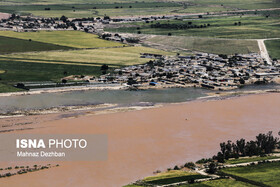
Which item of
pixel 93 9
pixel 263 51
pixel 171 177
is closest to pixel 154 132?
pixel 171 177

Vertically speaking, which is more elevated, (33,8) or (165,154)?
(33,8)

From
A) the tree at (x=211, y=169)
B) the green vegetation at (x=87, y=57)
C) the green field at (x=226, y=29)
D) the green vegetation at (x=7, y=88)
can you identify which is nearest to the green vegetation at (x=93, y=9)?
the green field at (x=226, y=29)

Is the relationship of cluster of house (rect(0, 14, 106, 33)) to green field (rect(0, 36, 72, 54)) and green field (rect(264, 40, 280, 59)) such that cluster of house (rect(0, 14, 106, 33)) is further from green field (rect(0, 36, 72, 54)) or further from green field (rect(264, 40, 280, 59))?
green field (rect(264, 40, 280, 59))

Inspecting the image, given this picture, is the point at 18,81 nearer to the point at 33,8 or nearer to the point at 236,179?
the point at 236,179

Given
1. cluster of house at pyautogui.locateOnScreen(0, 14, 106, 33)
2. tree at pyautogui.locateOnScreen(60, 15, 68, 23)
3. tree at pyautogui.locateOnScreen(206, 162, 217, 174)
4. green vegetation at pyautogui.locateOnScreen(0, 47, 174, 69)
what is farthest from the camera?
→ tree at pyautogui.locateOnScreen(60, 15, 68, 23)

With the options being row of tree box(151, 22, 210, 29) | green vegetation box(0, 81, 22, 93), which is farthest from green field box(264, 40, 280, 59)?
green vegetation box(0, 81, 22, 93)

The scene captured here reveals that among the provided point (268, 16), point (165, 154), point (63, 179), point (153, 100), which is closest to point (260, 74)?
point (153, 100)
